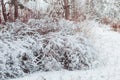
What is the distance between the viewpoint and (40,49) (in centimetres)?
600

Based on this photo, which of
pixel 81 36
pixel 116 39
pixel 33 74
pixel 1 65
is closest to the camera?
pixel 1 65

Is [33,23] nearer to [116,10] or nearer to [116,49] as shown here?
[116,49]

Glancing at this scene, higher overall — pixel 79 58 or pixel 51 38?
pixel 51 38

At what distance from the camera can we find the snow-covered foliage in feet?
18.2

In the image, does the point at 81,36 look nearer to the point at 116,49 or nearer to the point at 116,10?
the point at 116,49

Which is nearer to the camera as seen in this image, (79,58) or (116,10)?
(79,58)

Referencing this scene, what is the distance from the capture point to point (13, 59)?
550 cm

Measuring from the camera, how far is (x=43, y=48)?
6.04 meters

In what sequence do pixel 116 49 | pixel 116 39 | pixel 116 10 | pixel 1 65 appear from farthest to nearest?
pixel 116 10, pixel 116 39, pixel 116 49, pixel 1 65

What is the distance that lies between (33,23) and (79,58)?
4.69 ft

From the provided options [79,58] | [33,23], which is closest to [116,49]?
[79,58]

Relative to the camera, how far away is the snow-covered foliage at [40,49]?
18.2ft

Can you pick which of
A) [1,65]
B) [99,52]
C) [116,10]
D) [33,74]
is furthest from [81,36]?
[116,10]

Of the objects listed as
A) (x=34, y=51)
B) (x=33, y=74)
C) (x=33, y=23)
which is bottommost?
(x=33, y=74)
